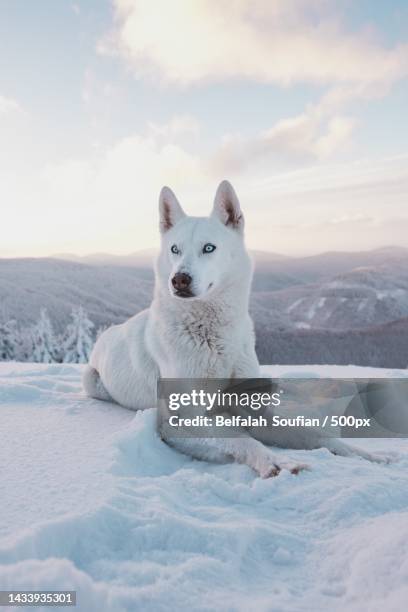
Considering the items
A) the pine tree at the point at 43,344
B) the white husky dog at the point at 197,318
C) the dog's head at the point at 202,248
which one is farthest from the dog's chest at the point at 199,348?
the pine tree at the point at 43,344

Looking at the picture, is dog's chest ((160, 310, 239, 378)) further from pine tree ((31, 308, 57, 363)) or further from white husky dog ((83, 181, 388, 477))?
pine tree ((31, 308, 57, 363))

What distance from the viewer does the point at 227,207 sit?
421cm

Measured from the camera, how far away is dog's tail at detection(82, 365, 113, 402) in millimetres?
4816

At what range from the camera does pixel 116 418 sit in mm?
4023

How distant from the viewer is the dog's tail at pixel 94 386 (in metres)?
4.82

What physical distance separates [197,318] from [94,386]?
185cm

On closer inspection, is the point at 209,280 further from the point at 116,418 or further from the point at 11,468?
the point at 11,468

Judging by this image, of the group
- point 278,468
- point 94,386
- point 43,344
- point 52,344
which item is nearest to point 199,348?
point 278,468

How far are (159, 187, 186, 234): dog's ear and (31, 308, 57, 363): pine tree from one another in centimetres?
2563

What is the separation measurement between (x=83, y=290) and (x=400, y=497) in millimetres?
Answer: 62246

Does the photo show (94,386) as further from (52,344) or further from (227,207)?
(52,344)

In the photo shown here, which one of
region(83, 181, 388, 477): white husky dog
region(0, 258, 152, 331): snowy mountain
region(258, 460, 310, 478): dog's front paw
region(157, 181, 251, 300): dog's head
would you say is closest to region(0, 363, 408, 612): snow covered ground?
region(258, 460, 310, 478): dog's front paw

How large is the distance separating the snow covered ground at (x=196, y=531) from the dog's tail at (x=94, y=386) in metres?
1.67

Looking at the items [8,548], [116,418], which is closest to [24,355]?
[116,418]
